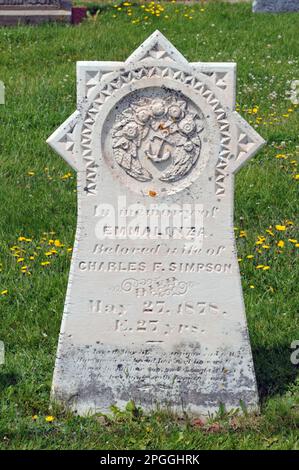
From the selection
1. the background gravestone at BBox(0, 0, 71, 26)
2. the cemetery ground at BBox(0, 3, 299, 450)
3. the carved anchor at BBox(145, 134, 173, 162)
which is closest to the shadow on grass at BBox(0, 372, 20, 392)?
the cemetery ground at BBox(0, 3, 299, 450)

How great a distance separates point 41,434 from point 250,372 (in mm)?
1146

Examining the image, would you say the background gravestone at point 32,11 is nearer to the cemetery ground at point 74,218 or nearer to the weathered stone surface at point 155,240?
the cemetery ground at point 74,218

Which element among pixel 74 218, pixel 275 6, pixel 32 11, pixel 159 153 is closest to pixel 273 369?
pixel 159 153

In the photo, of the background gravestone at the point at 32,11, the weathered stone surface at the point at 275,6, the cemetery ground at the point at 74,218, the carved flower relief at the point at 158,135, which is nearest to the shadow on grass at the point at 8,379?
the cemetery ground at the point at 74,218

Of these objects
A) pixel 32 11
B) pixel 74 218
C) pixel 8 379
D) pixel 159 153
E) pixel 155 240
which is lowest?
pixel 8 379

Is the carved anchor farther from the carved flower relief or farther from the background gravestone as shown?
the background gravestone

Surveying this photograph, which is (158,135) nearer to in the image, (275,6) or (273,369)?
(273,369)

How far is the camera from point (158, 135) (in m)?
5.22

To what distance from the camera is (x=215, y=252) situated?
17.4 ft

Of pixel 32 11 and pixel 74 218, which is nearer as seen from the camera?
pixel 74 218

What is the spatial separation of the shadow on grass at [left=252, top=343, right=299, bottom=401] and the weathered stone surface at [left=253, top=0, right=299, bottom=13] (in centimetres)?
865

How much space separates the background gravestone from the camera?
12.8m

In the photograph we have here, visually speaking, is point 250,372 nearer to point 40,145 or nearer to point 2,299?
point 2,299

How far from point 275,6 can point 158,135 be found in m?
9.21
